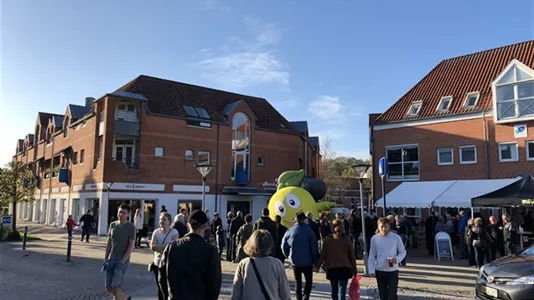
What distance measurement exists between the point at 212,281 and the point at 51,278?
30.9ft

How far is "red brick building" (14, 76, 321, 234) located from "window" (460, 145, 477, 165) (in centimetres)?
1503

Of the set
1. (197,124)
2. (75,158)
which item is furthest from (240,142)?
(75,158)

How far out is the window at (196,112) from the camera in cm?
3181

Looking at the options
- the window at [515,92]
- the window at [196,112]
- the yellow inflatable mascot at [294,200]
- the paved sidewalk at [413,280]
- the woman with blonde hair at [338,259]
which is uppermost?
the window at [196,112]

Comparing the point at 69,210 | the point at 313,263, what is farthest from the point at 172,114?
the point at 313,263

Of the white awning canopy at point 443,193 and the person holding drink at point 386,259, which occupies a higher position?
the white awning canopy at point 443,193

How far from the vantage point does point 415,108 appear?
26.2m

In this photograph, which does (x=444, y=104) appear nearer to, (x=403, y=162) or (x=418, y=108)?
(x=418, y=108)

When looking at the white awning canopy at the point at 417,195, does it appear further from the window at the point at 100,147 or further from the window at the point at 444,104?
the window at the point at 100,147

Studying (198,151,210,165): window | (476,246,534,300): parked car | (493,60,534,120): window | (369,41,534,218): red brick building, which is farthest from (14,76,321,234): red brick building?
(476,246,534,300): parked car

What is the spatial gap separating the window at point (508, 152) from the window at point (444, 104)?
3.68 m

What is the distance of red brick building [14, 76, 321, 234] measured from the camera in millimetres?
28281

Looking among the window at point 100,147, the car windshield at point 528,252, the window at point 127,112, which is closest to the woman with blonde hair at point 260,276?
the car windshield at point 528,252

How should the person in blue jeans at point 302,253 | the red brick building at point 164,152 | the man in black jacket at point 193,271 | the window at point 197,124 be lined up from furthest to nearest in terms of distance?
the window at point 197,124 < the red brick building at point 164,152 < the person in blue jeans at point 302,253 < the man in black jacket at point 193,271
